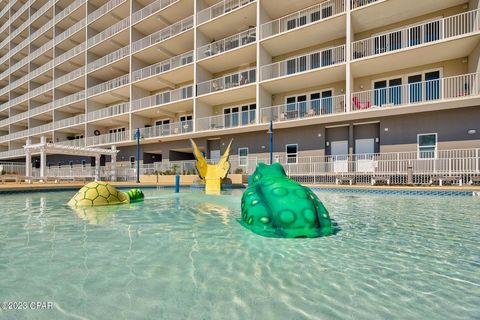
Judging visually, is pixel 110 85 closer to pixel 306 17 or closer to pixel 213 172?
pixel 213 172

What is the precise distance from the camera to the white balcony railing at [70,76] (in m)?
32.0

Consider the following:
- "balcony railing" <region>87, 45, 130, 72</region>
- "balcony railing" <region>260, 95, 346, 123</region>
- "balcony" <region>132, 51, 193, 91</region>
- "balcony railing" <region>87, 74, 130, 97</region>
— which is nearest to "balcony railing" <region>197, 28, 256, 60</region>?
"balcony" <region>132, 51, 193, 91</region>

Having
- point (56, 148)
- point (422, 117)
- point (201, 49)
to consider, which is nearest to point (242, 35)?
point (201, 49)

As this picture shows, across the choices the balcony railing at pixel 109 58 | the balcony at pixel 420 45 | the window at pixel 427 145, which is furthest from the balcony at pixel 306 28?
the balcony railing at pixel 109 58

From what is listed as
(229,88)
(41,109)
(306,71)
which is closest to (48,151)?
(229,88)

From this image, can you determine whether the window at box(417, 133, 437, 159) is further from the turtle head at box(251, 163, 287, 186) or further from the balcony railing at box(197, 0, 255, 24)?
the balcony railing at box(197, 0, 255, 24)

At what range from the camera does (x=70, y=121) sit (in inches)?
1280

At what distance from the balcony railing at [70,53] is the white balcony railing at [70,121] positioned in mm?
7924

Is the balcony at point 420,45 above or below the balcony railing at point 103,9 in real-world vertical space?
below

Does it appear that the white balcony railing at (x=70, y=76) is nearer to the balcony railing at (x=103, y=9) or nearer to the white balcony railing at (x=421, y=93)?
the balcony railing at (x=103, y=9)

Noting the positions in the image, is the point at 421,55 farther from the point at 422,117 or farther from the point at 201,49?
the point at 201,49

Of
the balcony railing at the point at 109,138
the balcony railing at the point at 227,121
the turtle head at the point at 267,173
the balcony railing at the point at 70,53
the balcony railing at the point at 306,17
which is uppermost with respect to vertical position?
the balcony railing at the point at 70,53

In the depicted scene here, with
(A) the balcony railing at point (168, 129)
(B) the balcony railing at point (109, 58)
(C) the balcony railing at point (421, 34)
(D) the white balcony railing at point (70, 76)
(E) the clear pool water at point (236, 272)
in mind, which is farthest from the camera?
(D) the white balcony railing at point (70, 76)

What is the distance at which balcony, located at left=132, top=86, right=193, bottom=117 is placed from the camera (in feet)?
77.7
